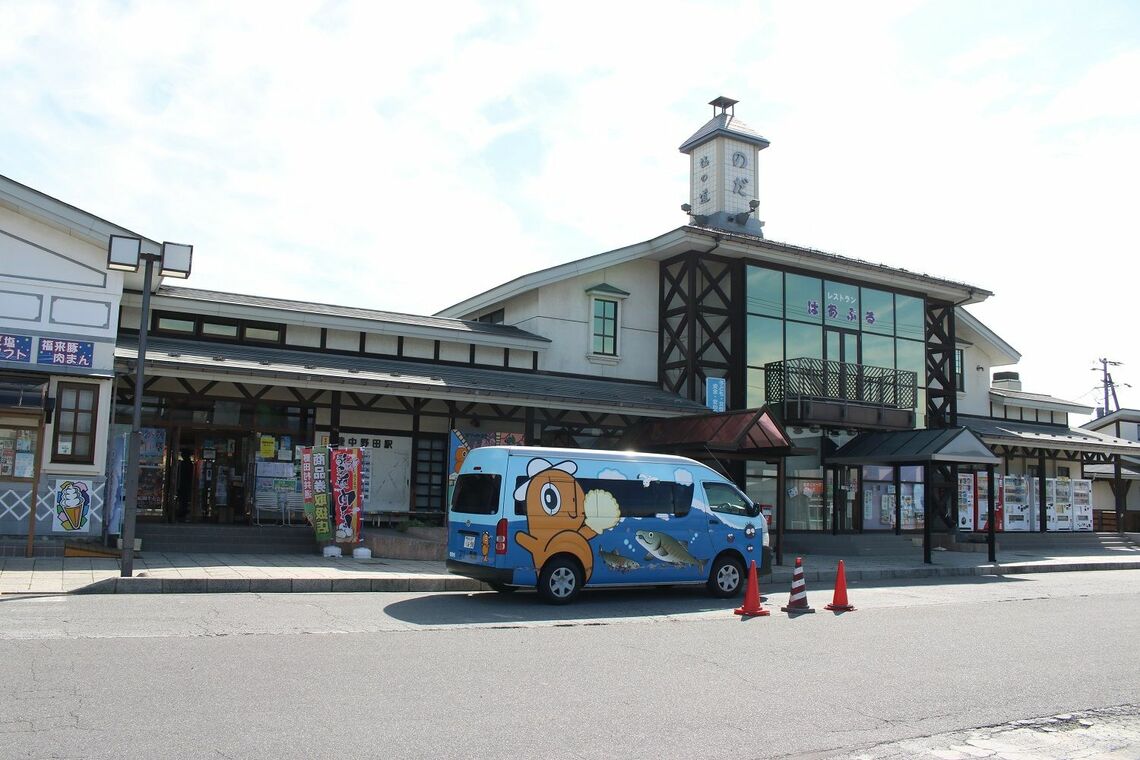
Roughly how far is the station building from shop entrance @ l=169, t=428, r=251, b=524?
0.04m

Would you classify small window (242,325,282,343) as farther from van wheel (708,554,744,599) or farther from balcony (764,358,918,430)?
balcony (764,358,918,430)

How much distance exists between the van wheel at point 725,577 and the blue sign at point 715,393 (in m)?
9.50

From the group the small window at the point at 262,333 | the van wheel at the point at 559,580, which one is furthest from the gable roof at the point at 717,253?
the van wheel at the point at 559,580

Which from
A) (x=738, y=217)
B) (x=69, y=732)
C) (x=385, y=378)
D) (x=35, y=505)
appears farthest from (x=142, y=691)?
(x=738, y=217)

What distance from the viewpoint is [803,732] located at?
6582mm

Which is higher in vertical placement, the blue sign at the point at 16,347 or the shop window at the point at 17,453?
the blue sign at the point at 16,347

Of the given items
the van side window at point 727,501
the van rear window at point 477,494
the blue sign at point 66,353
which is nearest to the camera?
the van rear window at point 477,494

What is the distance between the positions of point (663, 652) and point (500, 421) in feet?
43.9

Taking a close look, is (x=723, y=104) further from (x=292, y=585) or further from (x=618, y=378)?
(x=292, y=585)

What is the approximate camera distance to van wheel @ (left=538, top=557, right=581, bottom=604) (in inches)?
505

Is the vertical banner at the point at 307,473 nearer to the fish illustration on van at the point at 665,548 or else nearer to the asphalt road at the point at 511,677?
the asphalt road at the point at 511,677

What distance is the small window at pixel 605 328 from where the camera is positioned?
955 inches

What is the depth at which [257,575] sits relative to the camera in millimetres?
13789

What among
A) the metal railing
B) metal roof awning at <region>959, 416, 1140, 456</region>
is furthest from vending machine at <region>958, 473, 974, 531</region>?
the metal railing
